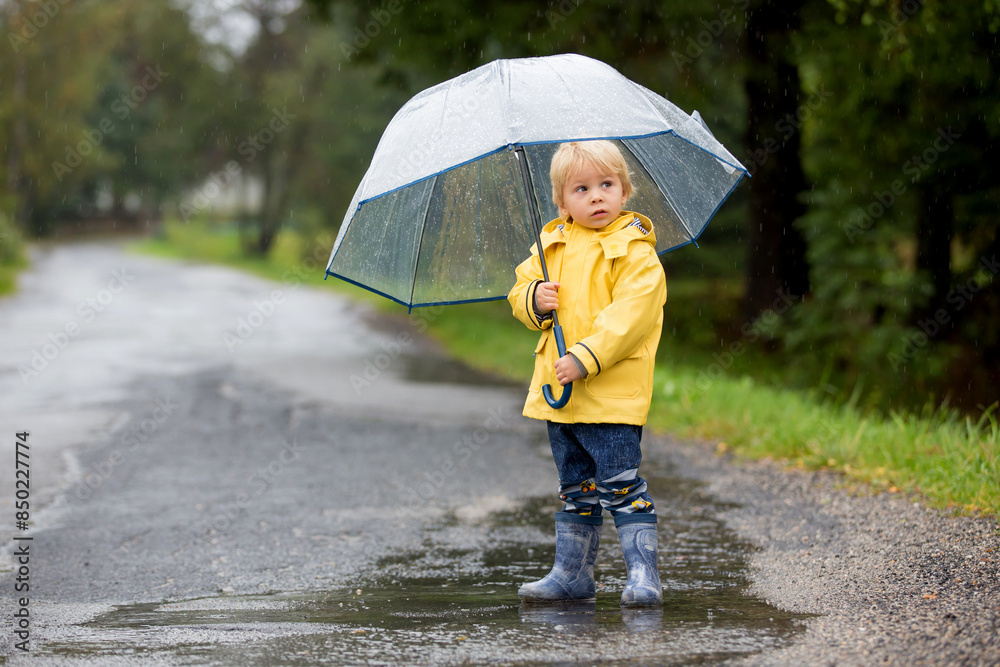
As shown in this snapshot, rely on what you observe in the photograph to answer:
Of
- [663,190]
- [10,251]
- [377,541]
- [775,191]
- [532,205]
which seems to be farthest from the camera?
[10,251]

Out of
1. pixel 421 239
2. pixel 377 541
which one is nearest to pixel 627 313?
pixel 421 239

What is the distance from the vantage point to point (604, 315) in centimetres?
347

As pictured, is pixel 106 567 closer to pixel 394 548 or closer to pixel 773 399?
pixel 394 548

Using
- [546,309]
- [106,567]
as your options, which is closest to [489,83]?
[546,309]

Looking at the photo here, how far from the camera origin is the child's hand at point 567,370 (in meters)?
3.39

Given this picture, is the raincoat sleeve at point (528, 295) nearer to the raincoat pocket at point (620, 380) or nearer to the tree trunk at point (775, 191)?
the raincoat pocket at point (620, 380)

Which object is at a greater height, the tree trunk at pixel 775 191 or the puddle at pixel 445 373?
the tree trunk at pixel 775 191

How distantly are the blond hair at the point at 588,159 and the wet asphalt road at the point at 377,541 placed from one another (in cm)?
158

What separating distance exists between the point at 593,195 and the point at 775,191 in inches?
386

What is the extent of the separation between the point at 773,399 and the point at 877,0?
3.69 metres

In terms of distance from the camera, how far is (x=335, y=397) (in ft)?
30.9

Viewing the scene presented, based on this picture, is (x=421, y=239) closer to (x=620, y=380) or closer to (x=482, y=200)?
(x=482, y=200)

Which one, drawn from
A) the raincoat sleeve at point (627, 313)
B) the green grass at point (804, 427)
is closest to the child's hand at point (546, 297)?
the raincoat sleeve at point (627, 313)

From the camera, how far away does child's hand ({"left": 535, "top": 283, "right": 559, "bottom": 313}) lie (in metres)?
3.57
